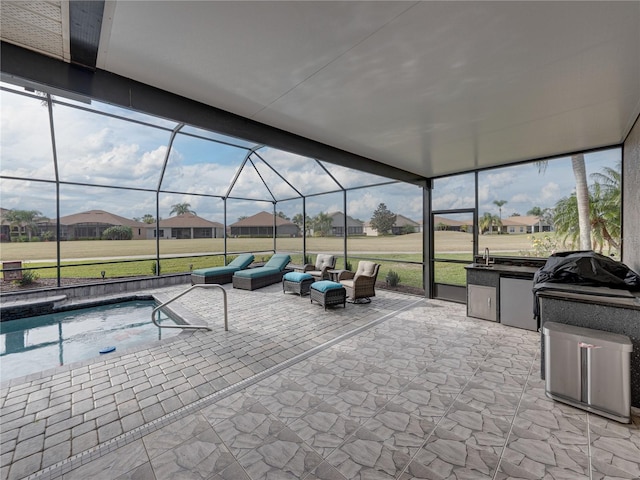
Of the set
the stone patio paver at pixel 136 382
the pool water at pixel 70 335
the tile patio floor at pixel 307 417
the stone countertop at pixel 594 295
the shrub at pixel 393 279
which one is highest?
the stone countertop at pixel 594 295

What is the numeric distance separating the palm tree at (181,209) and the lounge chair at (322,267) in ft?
20.6

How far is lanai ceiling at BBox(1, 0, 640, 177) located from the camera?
64.7 inches

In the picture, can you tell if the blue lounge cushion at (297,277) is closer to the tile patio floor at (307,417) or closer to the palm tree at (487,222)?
Answer: the tile patio floor at (307,417)

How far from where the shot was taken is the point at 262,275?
8.11m

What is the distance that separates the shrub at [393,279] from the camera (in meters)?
8.00

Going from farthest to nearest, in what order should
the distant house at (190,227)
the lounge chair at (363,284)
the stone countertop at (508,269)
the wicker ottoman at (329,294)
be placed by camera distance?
1. the distant house at (190,227)
2. the lounge chair at (363,284)
3. the wicker ottoman at (329,294)
4. the stone countertop at (508,269)

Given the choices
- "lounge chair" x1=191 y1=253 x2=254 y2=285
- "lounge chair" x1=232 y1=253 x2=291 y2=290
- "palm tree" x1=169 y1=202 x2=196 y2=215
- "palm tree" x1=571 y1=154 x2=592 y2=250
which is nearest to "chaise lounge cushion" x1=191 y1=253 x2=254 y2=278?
"lounge chair" x1=191 y1=253 x2=254 y2=285

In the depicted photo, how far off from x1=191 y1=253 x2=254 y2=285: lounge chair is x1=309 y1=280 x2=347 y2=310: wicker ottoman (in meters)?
3.85

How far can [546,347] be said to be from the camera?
2.74m

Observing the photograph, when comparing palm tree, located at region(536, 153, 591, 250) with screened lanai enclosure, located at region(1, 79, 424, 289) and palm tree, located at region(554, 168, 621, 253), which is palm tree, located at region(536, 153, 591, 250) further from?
screened lanai enclosure, located at region(1, 79, 424, 289)

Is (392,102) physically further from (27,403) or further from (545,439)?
(27,403)

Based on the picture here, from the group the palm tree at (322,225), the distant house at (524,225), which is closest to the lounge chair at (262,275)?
the palm tree at (322,225)

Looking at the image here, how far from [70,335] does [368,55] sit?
6565 millimetres

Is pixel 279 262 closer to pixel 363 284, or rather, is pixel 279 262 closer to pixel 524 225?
pixel 363 284
